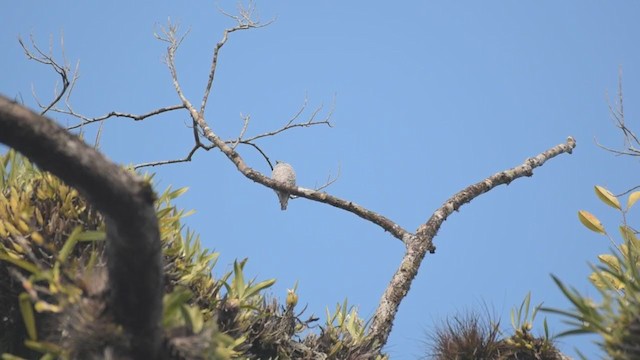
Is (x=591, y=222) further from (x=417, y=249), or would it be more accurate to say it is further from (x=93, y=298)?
(x=93, y=298)

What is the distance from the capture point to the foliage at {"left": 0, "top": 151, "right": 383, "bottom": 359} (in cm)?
301

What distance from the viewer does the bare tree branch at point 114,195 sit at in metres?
2.62

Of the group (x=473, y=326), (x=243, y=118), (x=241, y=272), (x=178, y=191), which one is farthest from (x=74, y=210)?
(x=243, y=118)

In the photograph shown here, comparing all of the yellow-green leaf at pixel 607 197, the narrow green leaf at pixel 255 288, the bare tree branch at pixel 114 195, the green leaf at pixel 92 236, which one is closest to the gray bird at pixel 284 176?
the narrow green leaf at pixel 255 288

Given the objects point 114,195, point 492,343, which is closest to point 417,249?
point 492,343

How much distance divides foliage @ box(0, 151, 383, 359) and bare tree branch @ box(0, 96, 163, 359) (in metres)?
0.23

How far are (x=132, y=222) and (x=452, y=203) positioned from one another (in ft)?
18.6

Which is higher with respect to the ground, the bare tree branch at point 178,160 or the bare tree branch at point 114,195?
the bare tree branch at point 178,160

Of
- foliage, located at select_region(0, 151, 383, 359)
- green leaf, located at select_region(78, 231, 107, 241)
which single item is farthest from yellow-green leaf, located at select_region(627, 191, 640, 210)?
green leaf, located at select_region(78, 231, 107, 241)

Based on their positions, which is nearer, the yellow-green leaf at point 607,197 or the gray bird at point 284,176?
the yellow-green leaf at point 607,197

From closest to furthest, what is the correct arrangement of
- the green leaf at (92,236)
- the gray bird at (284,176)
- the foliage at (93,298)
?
1. the foliage at (93,298)
2. the green leaf at (92,236)
3. the gray bird at (284,176)

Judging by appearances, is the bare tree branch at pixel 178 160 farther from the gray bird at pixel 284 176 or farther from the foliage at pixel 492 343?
the foliage at pixel 492 343

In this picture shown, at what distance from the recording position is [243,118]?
9.50 m

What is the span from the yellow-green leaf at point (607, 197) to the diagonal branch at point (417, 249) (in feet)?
7.24
